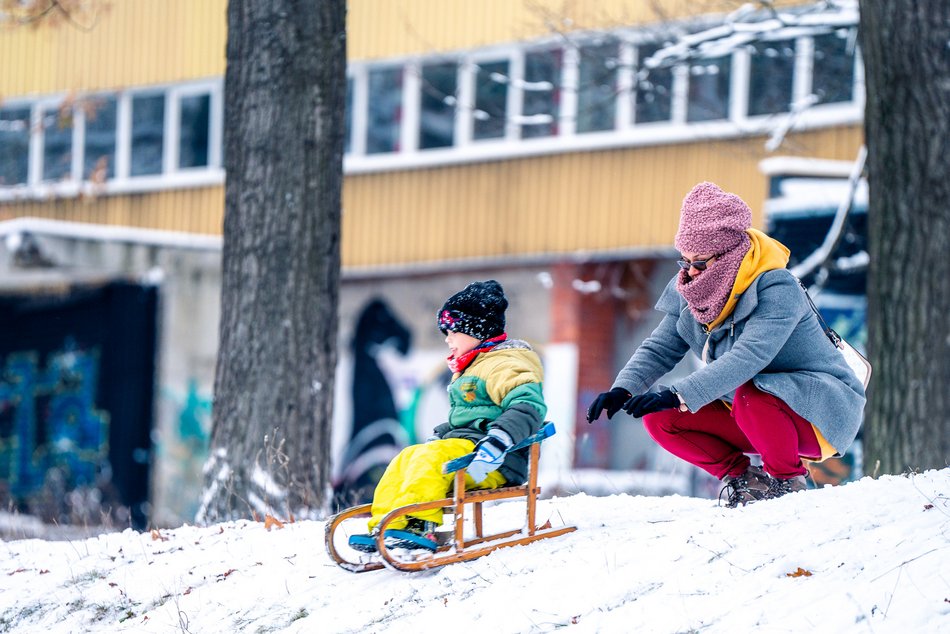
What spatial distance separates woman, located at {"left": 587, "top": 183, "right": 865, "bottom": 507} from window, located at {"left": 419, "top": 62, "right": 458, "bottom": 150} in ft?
40.3

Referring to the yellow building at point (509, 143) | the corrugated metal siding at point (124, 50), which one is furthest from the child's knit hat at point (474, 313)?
the corrugated metal siding at point (124, 50)

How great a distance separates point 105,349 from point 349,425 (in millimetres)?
3956

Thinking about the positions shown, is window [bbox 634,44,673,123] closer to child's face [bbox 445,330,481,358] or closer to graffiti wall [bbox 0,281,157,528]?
graffiti wall [bbox 0,281,157,528]

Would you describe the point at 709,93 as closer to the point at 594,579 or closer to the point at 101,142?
the point at 101,142

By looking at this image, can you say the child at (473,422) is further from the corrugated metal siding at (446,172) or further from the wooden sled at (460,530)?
the corrugated metal siding at (446,172)

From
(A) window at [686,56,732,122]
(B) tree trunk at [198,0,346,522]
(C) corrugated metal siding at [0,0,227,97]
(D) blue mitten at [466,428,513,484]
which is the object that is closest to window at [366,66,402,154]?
(C) corrugated metal siding at [0,0,227,97]

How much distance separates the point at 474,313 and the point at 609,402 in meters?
0.78

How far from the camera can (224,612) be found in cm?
612

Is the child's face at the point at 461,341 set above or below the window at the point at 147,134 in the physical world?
below

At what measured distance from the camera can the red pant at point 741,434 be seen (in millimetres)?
5895

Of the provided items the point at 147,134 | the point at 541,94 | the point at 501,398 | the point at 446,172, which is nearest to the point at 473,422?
the point at 501,398

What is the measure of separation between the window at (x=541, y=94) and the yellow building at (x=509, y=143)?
0.06 ft

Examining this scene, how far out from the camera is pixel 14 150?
22.6 meters

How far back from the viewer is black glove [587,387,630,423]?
5812mm
